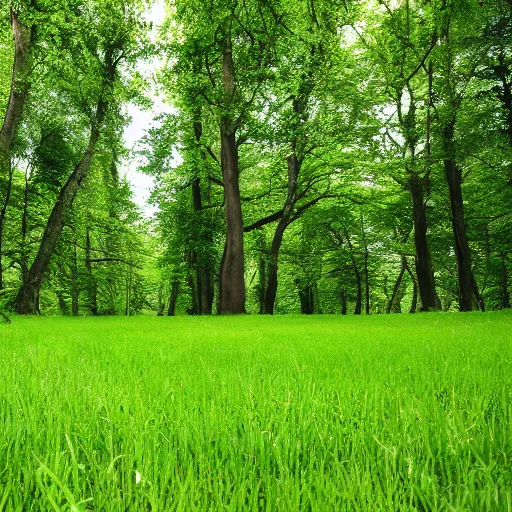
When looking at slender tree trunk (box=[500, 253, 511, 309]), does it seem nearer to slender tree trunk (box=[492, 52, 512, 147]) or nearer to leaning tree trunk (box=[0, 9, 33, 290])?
slender tree trunk (box=[492, 52, 512, 147])

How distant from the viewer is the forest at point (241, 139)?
12977 millimetres

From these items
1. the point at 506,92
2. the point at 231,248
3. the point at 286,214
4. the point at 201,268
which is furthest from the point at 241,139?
the point at 506,92

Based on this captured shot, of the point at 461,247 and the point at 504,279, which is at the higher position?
the point at 461,247

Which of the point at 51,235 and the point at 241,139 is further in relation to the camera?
the point at 241,139

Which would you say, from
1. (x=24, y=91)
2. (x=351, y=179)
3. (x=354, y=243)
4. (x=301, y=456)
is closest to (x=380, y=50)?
(x=351, y=179)

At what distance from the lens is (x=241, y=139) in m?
19.2

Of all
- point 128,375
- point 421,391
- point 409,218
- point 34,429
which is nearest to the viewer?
point 34,429

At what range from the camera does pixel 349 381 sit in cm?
263

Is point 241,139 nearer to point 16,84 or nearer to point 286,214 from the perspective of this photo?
point 286,214

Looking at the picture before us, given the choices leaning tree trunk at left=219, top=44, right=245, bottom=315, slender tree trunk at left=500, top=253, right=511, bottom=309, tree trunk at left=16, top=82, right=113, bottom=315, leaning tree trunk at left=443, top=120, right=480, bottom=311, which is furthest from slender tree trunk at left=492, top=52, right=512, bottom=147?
tree trunk at left=16, top=82, right=113, bottom=315

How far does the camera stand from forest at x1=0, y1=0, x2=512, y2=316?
1298 centimetres

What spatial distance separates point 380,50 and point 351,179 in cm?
726

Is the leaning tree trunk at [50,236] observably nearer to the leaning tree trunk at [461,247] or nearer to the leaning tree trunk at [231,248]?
the leaning tree trunk at [231,248]

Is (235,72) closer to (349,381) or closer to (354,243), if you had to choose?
(349,381)
